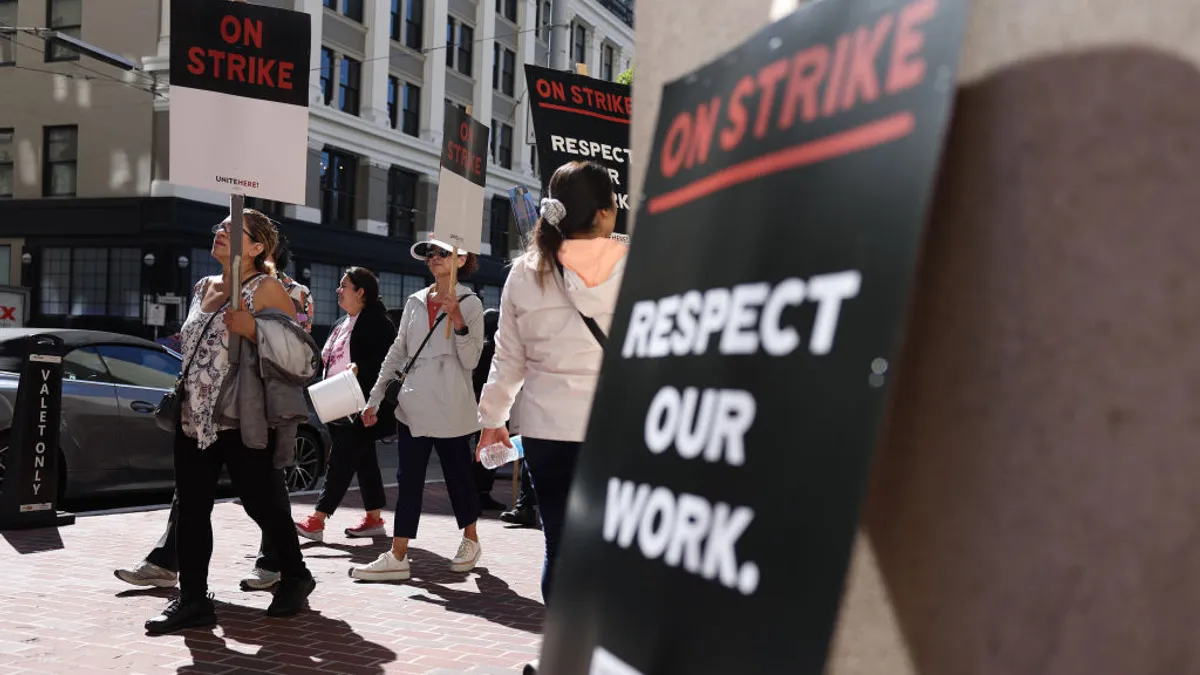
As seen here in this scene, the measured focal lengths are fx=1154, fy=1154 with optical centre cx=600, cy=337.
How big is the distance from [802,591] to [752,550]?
0.32 ft

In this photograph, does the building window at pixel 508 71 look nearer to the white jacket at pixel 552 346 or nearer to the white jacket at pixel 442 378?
the white jacket at pixel 442 378

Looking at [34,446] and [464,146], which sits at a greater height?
[464,146]

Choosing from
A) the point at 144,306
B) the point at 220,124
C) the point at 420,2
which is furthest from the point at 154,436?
the point at 420,2

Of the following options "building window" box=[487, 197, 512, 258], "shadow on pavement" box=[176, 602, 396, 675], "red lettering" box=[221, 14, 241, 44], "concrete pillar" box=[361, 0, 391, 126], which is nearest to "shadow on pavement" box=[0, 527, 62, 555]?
"shadow on pavement" box=[176, 602, 396, 675]

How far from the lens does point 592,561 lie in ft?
5.32

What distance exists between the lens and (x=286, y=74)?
5551mm

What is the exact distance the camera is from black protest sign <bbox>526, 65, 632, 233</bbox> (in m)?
6.97

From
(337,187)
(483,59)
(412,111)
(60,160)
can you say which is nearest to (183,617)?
(60,160)

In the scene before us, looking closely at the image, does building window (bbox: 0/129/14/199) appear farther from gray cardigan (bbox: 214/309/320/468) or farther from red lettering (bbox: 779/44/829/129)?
red lettering (bbox: 779/44/829/129)

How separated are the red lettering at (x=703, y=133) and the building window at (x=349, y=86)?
30746 millimetres

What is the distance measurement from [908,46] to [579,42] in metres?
43.4

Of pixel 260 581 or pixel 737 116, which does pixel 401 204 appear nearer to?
pixel 260 581

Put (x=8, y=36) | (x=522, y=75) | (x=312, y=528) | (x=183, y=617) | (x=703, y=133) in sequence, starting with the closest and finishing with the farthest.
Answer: (x=703, y=133), (x=183, y=617), (x=312, y=528), (x=8, y=36), (x=522, y=75)

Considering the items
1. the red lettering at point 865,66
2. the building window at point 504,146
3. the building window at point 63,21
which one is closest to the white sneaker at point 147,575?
the red lettering at point 865,66
